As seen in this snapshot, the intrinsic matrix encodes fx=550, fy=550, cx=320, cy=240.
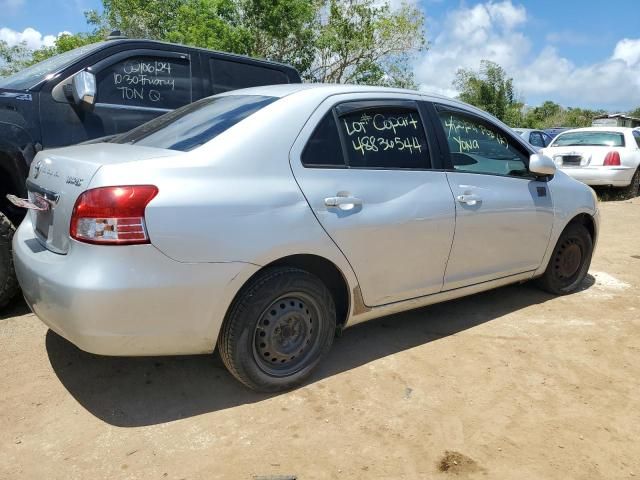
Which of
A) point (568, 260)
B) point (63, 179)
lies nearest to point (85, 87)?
point (63, 179)

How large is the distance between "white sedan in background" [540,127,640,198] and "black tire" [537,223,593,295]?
6643 millimetres

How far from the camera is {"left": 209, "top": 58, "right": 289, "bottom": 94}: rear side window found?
5086 millimetres

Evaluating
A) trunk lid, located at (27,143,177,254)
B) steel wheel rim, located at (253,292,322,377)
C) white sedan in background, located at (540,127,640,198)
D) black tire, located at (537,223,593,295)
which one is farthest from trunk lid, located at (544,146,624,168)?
trunk lid, located at (27,143,177,254)

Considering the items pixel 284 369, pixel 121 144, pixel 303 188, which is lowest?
pixel 284 369

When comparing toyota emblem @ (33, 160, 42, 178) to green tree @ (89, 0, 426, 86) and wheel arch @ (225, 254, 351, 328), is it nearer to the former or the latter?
wheel arch @ (225, 254, 351, 328)

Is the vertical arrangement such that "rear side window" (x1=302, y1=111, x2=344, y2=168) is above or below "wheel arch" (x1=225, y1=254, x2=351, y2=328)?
above

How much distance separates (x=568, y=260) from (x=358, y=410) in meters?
2.76

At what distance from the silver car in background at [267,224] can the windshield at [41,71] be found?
1.34 m

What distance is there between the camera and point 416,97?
3.61m

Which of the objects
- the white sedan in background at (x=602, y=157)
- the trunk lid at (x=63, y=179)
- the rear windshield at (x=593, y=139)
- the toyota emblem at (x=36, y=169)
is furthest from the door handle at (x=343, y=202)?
the rear windshield at (x=593, y=139)

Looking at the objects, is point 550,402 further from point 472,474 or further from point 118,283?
point 118,283

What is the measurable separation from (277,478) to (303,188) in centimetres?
138

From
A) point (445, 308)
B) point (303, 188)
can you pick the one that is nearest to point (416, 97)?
point (303, 188)

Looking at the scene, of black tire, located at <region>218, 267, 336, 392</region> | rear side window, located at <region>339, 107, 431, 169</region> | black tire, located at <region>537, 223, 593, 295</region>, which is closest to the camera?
black tire, located at <region>218, 267, 336, 392</region>
